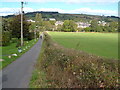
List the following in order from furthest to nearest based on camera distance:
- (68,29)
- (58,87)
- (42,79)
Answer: (68,29) < (42,79) < (58,87)

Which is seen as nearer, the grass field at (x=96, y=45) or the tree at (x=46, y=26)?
the grass field at (x=96, y=45)

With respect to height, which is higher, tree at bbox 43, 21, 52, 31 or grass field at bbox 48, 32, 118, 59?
tree at bbox 43, 21, 52, 31

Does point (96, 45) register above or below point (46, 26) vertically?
below

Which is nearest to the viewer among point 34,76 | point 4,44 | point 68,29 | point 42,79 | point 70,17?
point 42,79

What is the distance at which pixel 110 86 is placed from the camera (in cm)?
577

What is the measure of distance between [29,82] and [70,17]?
17000 cm

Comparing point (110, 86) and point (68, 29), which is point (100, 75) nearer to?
point (110, 86)

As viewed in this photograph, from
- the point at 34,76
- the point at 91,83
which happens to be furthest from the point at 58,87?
the point at 34,76

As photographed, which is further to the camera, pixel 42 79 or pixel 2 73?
pixel 2 73

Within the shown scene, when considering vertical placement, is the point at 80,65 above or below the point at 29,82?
above

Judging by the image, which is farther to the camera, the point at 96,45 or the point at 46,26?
the point at 46,26

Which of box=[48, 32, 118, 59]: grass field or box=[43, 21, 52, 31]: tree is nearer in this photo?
box=[48, 32, 118, 59]: grass field

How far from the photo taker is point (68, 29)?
435ft

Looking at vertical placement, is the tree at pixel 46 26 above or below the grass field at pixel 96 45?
above
